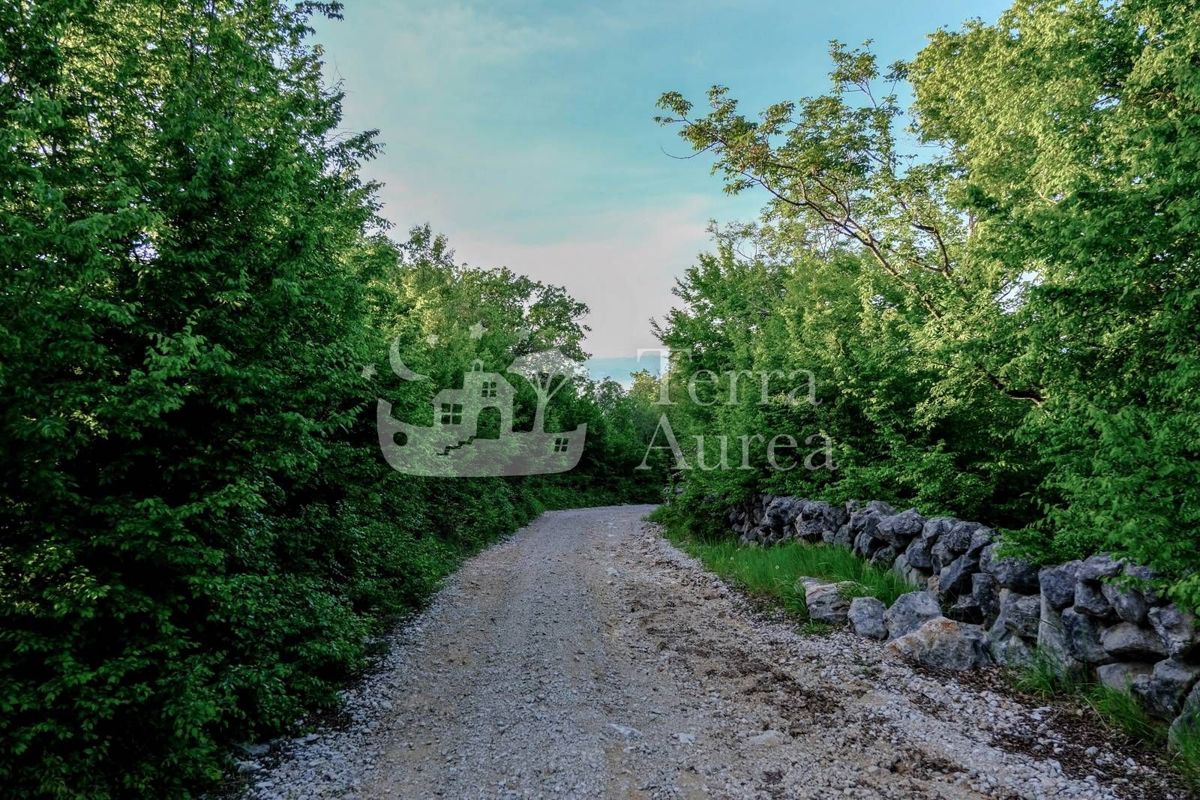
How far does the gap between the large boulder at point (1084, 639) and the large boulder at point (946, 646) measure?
34.2 inches

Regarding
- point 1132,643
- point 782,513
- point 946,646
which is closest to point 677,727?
point 946,646

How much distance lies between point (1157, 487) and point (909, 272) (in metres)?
8.38

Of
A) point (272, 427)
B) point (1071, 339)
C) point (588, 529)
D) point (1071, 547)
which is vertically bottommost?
point (588, 529)

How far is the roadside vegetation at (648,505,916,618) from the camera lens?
7531mm

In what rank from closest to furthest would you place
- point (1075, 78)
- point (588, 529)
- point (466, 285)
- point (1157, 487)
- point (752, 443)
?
point (1157, 487) → point (1075, 78) → point (752, 443) → point (588, 529) → point (466, 285)

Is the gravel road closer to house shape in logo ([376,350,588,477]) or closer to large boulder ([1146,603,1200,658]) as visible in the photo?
large boulder ([1146,603,1200,658])

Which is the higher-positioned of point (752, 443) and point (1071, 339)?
point (1071, 339)

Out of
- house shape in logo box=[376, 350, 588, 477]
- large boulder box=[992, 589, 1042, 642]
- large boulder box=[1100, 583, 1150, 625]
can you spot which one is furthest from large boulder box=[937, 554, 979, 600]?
house shape in logo box=[376, 350, 588, 477]

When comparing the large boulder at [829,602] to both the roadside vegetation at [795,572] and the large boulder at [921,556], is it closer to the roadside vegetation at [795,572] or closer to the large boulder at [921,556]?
the roadside vegetation at [795,572]

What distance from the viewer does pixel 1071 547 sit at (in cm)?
520

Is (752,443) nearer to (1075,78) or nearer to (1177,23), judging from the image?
(1075,78)

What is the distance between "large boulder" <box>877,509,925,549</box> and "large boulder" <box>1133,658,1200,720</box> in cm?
349

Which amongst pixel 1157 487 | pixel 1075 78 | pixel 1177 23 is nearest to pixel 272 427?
pixel 1157 487

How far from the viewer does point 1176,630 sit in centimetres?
399
